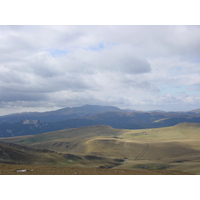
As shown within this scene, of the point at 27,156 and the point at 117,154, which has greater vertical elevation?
the point at 27,156

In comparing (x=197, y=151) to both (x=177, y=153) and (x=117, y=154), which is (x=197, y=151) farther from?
(x=117, y=154)

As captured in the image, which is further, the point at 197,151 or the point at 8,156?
the point at 197,151

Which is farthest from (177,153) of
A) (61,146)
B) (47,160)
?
(61,146)

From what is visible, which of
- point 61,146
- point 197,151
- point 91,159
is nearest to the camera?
point 91,159

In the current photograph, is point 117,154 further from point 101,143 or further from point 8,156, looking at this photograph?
point 8,156

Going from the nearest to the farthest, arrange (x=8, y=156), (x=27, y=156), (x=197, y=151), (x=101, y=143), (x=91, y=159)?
1. (x=8, y=156)
2. (x=27, y=156)
3. (x=91, y=159)
4. (x=197, y=151)
5. (x=101, y=143)

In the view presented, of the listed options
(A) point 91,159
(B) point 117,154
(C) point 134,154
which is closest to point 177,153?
(C) point 134,154

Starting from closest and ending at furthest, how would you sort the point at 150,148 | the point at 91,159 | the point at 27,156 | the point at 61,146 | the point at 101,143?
the point at 27,156 < the point at 91,159 < the point at 150,148 < the point at 101,143 < the point at 61,146

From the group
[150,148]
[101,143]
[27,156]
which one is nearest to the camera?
[27,156]

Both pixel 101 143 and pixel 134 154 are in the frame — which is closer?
pixel 134 154
